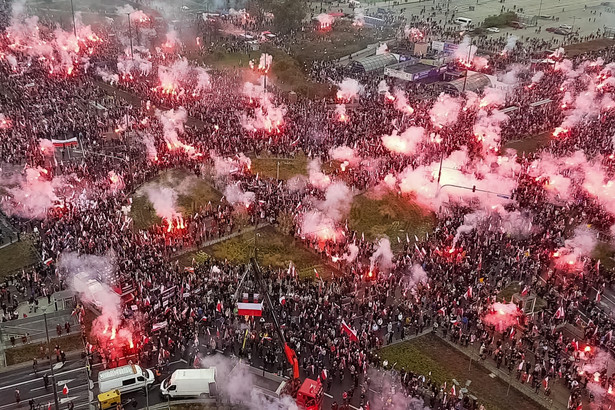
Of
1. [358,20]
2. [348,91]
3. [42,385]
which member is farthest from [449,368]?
[358,20]

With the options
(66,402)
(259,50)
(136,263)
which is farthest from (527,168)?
(259,50)

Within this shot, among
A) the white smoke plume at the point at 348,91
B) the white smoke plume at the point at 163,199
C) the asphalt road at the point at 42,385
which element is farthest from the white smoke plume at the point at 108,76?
the asphalt road at the point at 42,385

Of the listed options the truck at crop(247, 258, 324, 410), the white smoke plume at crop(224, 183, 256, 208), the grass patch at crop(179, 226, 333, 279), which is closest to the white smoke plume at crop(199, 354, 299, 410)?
the truck at crop(247, 258, 324, 410)

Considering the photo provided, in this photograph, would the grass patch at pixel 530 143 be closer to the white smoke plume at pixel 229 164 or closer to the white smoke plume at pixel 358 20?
the white smoke plume at pixel 229 164

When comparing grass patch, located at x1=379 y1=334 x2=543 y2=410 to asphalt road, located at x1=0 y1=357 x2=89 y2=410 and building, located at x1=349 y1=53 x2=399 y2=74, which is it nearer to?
asphalt road, located at x1=0 y1=357 x2=89 y2=410

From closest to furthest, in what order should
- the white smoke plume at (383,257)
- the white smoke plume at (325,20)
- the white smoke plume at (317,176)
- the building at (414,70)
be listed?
the white smoke plume at (383,257) → the white smoke plume at (317,176) → the building at (414,70) → the white smoke plume at (325,20)

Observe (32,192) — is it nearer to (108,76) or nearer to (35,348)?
(35,348)
